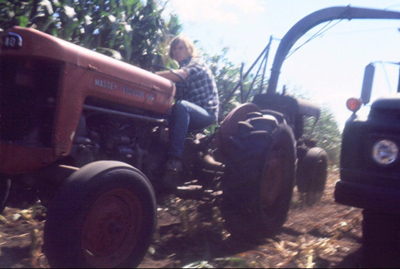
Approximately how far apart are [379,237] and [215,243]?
1.36 m

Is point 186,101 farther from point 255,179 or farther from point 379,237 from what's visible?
point 379,237

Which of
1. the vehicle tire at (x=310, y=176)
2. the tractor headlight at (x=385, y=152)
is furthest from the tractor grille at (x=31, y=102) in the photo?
the vehicle tire at (x=310, y=176)

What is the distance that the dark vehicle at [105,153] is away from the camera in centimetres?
254

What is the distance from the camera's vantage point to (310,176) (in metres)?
5.32

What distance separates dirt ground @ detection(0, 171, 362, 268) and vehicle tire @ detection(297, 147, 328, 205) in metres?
0.62

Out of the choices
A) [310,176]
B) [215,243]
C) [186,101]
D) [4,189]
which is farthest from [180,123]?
[310,176]

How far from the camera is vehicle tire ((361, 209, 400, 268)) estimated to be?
3281mm

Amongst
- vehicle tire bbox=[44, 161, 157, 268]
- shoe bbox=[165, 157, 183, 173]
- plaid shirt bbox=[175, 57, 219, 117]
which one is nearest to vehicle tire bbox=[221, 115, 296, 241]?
shoe bbox=[165, 157, 183, 173]

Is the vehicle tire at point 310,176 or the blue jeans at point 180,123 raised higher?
the blue jeans at point 180,123

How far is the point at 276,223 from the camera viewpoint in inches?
153

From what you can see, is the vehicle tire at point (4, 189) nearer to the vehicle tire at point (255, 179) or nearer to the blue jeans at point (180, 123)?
the blue jeans at point (180, 123)

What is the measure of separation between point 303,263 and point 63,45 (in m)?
2.29

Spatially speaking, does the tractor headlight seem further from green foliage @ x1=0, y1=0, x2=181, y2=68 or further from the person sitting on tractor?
green foliage @ x1=0, y1=0, x2=181, y2=68

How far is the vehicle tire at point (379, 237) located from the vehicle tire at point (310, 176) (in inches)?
69.0
